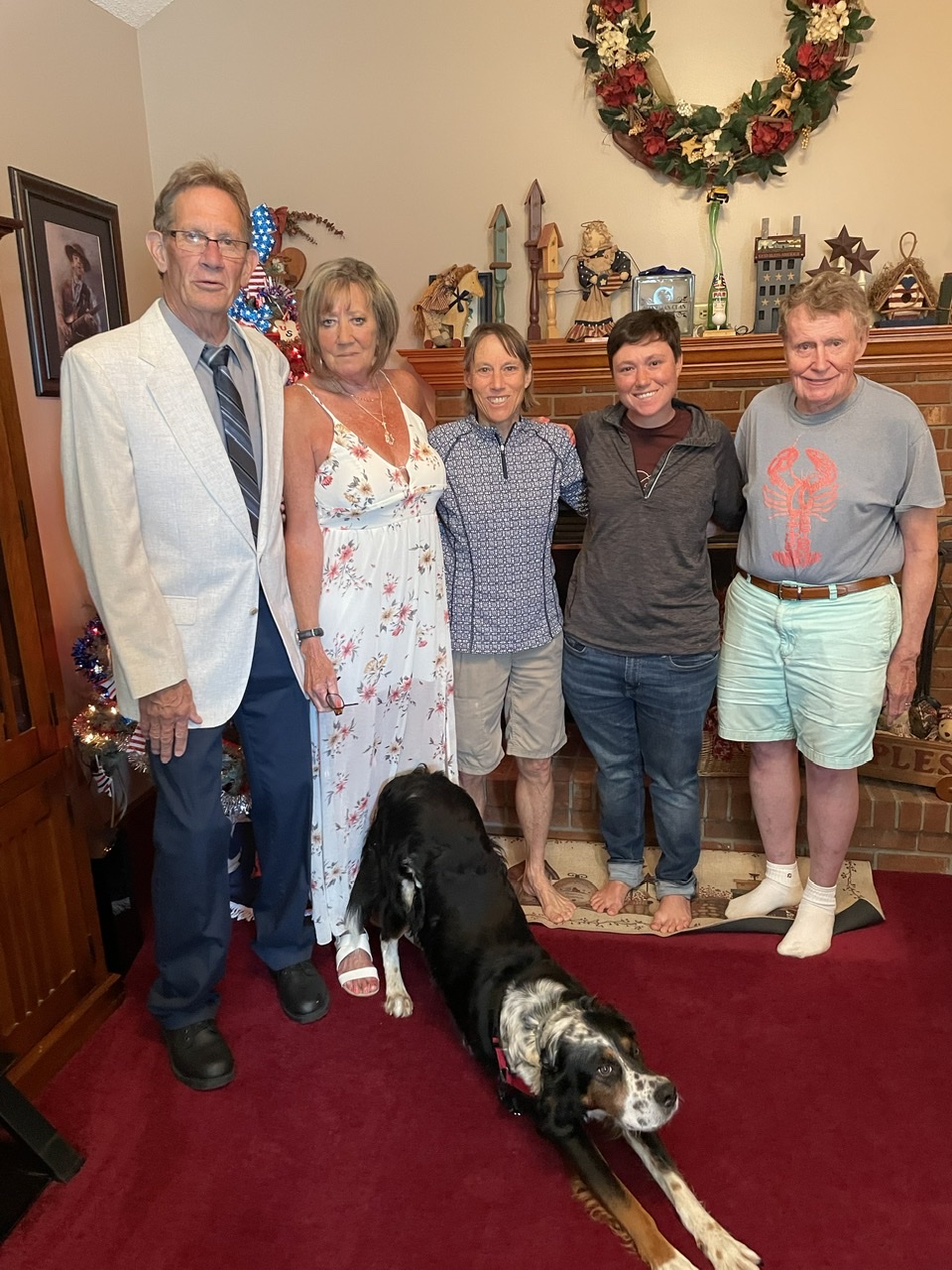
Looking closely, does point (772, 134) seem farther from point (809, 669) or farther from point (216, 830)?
point (216, 830)

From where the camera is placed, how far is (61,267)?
8.72 ft

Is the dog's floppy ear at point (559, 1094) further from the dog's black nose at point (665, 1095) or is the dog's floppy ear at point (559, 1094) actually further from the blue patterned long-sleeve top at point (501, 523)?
the blue patterned long-sleeve top at point (501, 523)

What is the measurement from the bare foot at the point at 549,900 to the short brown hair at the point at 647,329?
1366 mm

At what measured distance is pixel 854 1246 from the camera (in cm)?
147

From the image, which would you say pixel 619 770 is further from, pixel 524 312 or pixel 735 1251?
pixel 524 312

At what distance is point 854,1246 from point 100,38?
12.2ft

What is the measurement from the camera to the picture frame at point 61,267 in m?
2.51

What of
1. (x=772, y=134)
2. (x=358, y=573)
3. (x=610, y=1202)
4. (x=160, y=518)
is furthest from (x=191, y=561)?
(x=772, y=134)

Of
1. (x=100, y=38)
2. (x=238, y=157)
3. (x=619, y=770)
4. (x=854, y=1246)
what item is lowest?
(x=854, y=1246)

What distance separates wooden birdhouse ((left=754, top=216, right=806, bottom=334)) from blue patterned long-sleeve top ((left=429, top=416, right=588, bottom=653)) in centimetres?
115

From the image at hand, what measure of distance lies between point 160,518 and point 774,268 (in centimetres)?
216

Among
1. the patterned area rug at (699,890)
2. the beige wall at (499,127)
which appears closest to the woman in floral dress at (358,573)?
the patterned area rug at (699,890)

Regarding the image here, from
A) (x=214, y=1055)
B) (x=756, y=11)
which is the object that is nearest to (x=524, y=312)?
(x=756, y=11)

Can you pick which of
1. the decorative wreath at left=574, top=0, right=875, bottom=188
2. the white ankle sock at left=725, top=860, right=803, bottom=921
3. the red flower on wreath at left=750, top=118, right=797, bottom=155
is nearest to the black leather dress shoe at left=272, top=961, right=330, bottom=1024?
the white ankle sock at left=725, top=860, right=803, bottom=921
